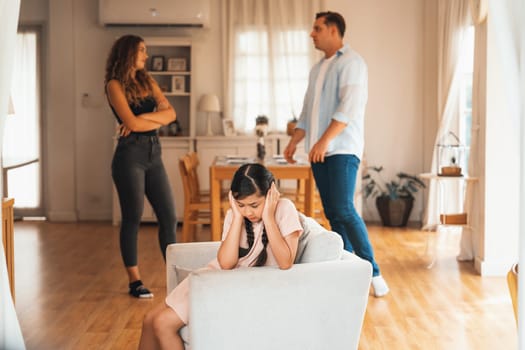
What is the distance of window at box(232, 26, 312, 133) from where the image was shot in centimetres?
834

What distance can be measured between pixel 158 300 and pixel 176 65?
4.01m

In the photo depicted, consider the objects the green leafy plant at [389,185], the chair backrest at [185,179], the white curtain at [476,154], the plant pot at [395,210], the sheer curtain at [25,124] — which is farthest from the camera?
the sheer curtain at [25,124]

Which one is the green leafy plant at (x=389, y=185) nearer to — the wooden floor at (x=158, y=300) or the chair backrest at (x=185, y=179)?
the wooden floor at (x=158, y=300)

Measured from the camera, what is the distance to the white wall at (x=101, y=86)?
8.29 metres

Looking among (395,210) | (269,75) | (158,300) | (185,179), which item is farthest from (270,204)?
(269,75)

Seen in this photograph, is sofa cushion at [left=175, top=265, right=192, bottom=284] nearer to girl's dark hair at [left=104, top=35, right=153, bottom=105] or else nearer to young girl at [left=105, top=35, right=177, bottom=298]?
young girl at [left=105, top=35, right=177, bottom=298]

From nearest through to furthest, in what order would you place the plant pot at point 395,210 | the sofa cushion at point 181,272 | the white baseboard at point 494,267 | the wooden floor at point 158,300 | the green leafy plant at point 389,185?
the sofa cushion at point 181,272
the wooden floor at point 158,300
the white baseboard at point 494,267
the plant pot at point 395,210
the green leafy plant at point 389,185

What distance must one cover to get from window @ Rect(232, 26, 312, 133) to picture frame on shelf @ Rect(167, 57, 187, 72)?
53 centimetres

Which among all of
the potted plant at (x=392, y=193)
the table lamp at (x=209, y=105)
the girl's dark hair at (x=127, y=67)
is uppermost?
the girl's dark hair at (x=127, y=67)

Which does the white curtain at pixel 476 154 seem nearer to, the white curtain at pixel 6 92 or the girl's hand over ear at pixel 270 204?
the girl's hand over ear at pixel 270 204

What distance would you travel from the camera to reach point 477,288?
5105 mm

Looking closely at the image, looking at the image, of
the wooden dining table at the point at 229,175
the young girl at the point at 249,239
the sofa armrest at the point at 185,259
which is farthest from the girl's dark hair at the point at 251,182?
the wooden dining table at the point at 229,175

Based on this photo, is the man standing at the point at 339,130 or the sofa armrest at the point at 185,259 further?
the man standing at the point at 339,130

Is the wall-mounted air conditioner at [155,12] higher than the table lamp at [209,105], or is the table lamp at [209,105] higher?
the wall-mounted air conditioner at [155,12]
